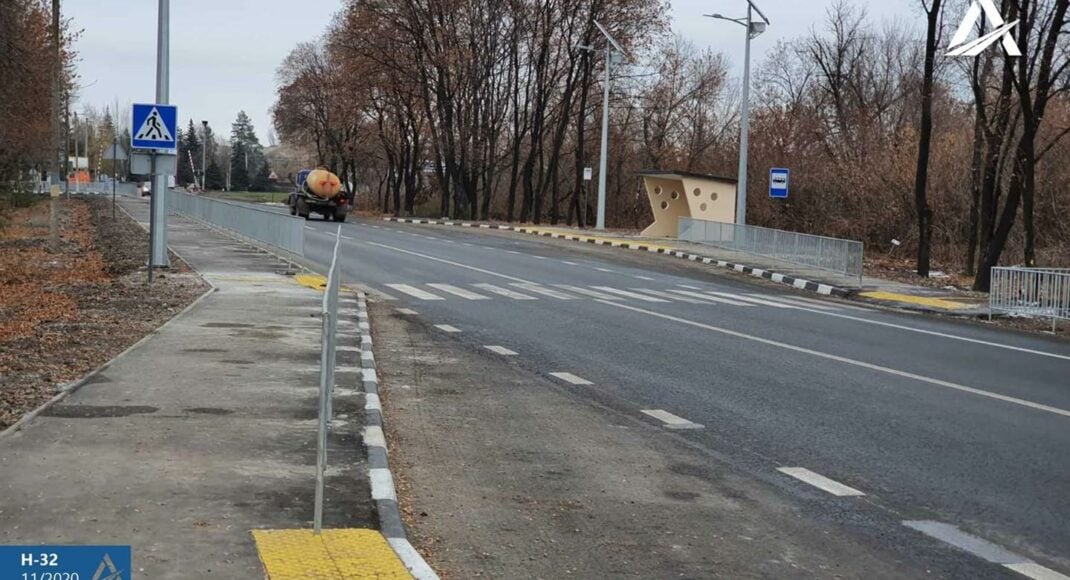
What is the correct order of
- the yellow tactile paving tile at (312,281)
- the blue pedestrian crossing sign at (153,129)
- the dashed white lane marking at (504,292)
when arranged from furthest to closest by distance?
the dashed white lane marking at (504,292)
the yellow tactile paving tile at (312,281)
the blue pedestrian crossing sign at (153,129)

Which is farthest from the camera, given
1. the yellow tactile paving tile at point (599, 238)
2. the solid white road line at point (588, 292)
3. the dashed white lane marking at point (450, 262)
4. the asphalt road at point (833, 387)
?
the yellow tactile paving tile at point (599, 238)

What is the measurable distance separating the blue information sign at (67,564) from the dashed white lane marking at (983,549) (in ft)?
14.1

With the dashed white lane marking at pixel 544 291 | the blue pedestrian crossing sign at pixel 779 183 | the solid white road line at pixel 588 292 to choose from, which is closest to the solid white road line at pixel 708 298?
the solid white road line at pixel 588 292

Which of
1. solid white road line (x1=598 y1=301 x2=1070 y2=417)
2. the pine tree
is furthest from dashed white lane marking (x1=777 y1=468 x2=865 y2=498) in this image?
the pine tree

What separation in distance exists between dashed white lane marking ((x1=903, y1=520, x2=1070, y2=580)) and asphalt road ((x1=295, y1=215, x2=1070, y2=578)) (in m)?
0.02

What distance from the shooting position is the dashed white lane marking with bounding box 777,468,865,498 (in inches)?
285

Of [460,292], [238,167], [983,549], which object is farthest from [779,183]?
[238,167]

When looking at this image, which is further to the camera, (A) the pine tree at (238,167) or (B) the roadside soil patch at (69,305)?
(A) the pine tree at (238,167)

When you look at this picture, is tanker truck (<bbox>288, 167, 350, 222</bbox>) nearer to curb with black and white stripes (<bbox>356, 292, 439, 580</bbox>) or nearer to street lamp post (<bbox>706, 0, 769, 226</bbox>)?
street lamp post (<bbox>706, 0, 769, 226</bbox>)

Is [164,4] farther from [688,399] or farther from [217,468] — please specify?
[217,468]

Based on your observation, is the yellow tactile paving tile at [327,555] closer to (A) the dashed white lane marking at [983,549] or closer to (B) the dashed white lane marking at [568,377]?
(A) the dashed white lane marking at [983,549]

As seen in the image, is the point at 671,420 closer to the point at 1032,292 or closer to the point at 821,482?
the point at 821,482

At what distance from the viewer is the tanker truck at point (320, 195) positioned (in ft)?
173

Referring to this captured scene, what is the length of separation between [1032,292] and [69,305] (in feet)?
53.0
